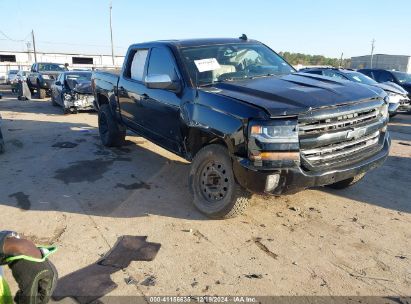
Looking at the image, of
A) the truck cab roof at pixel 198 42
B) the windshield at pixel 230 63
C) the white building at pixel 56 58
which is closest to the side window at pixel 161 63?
the truck cab roof at pixel 198 42

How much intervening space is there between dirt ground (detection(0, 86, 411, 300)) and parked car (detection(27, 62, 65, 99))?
13150mm

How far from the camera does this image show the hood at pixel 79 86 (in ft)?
40.9

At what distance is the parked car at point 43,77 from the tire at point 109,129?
11357 mm

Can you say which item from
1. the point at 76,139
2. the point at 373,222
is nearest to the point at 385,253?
the point at 373,222

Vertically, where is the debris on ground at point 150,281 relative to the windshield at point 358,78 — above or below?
below

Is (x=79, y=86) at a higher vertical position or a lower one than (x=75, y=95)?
higher

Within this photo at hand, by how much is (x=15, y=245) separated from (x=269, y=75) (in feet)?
11.8

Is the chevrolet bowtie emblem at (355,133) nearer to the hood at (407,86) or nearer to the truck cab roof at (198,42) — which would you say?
the truck cab roof at (198,42)

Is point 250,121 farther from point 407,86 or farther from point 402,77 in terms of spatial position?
point 402,77

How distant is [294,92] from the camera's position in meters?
3.69

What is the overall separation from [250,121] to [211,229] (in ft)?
4.09

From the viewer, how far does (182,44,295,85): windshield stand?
172 inches

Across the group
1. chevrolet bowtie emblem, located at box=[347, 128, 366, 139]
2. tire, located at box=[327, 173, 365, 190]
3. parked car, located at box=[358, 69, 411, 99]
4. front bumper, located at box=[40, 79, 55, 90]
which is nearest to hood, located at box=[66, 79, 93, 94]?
front bumper, located at box=[40, 79, 55, 90]

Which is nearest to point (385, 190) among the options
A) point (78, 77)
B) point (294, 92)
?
point (294, 92)
